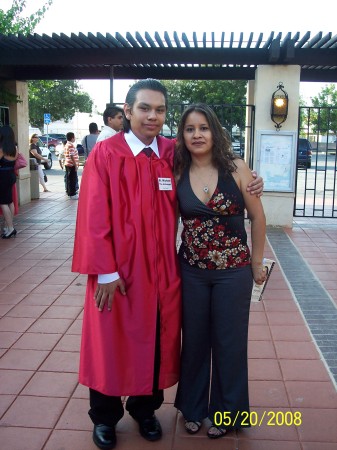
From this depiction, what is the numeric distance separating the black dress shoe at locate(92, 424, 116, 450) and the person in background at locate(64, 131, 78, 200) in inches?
405

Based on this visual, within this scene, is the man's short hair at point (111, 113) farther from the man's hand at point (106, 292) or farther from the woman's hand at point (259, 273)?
the man's hand at point (106, 292)

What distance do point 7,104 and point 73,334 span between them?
732 cm

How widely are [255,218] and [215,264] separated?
321 millimetres

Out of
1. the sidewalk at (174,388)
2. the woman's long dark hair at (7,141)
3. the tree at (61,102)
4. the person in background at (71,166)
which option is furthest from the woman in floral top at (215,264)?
the tree at (61,102)

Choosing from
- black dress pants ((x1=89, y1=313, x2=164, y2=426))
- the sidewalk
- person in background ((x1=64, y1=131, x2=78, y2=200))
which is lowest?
the sidewalk

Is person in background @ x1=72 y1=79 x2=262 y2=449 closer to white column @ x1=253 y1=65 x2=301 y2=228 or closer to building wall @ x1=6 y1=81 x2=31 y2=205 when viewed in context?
white column @ x1=253 y1=65 x2=301 y2=228

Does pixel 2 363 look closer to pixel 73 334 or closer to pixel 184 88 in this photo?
pixel 73 334

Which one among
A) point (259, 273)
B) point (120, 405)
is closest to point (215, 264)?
point (259, 273)

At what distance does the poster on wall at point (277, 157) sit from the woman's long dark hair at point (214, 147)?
595cm

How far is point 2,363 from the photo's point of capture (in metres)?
3.68

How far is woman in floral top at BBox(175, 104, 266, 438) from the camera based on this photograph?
2.65m

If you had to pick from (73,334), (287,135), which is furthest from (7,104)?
(73,334)

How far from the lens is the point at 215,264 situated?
2.66 meters
